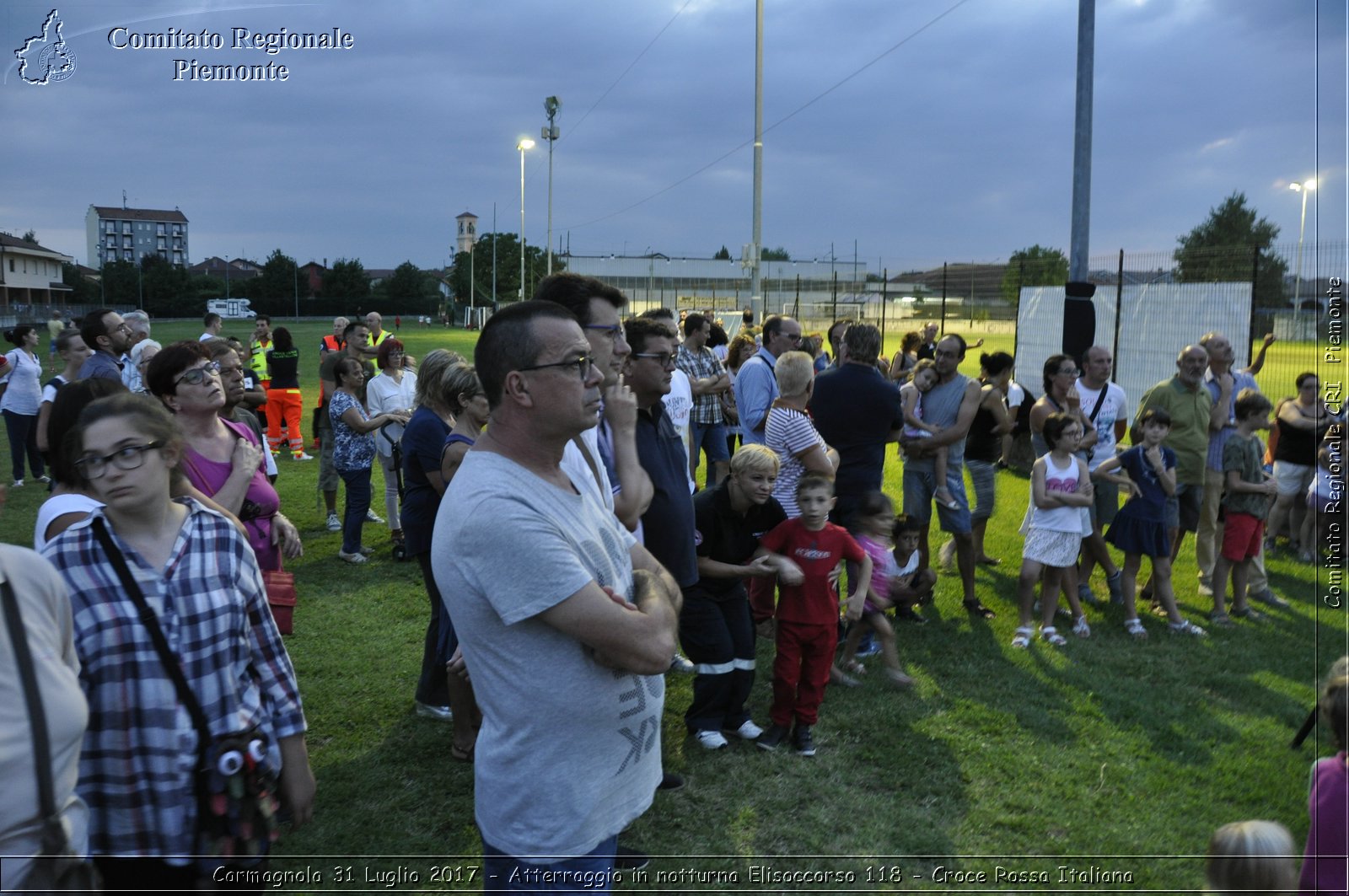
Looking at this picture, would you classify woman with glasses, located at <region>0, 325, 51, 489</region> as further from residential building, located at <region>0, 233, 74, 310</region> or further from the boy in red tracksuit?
residential building, located at <region>0, 233, 74, 310</region>

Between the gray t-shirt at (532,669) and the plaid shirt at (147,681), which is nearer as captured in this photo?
the gray t-shirt at (532,669)

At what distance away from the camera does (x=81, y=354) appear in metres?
9.85

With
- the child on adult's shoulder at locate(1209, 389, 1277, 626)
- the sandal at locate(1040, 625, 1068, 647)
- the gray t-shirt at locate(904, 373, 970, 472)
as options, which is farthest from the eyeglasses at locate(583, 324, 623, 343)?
the child on adult's shoulder at locate(1209, 389, 1277, 626)

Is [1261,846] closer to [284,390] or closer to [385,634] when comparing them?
[385,634]

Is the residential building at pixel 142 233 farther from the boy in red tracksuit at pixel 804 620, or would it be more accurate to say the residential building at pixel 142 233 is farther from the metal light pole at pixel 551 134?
the boy in red tracksuit at pixel 804 620

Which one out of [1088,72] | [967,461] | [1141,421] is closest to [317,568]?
[967,461]

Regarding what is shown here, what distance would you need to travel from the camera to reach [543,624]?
6.29ft

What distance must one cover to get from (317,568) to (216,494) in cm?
435

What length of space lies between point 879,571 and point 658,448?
85.3 inches

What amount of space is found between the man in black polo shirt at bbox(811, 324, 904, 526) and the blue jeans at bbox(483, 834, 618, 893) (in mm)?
3995

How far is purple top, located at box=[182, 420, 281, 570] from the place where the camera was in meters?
3.71

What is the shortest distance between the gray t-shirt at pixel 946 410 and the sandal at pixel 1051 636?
1.37m

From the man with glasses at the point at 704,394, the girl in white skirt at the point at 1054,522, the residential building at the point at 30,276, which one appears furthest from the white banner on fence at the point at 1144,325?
the residential building at the point at 30,276

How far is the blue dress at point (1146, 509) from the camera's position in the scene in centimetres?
646
